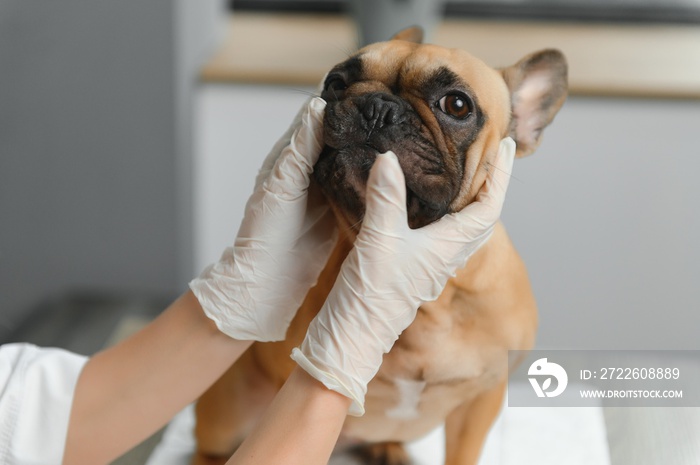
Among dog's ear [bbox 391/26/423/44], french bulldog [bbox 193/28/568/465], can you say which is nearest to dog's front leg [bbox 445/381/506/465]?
french bulldog [bbox 193/28/568/465]

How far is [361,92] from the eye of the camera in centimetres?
86

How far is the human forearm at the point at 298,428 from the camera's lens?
78cm

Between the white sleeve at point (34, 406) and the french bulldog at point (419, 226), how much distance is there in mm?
169

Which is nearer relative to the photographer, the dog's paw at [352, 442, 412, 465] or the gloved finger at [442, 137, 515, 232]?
the gloved finger at [442, 137, 515, 232]

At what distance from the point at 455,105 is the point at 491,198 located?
0.10 m

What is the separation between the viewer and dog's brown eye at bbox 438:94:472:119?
33.8 inches

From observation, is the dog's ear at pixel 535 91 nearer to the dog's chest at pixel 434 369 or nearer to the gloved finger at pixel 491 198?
the gloved finger at pixel 491 198

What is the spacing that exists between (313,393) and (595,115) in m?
1.37

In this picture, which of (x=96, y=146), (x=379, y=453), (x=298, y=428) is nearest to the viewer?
(x=298, y=428)

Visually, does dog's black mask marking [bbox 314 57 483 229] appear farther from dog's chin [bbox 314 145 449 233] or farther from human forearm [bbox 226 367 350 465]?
human forearm [bbox 226 367 350 465]

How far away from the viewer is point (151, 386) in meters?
0.96

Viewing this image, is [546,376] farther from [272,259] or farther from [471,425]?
[272,259]

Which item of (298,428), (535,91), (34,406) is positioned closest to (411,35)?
(535,91)

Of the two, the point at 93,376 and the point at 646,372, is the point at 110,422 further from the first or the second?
the point at 646,372
